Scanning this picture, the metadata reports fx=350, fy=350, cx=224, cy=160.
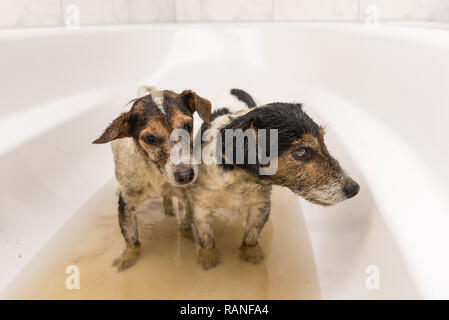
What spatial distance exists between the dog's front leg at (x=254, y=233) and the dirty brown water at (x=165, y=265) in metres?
0.04

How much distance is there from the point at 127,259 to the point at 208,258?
35 cm

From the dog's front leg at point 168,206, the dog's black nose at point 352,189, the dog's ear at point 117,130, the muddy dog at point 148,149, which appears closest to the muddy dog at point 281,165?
the dog's black nose at point 352,189

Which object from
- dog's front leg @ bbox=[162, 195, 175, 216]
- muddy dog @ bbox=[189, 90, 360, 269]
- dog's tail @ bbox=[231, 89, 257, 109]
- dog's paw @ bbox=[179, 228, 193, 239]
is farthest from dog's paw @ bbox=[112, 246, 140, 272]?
dog's tail @ bbox=[231, 89, 257, 109]

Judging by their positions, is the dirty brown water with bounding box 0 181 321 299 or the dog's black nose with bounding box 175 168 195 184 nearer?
the dog's black nose with bounding box 175 168 195 184

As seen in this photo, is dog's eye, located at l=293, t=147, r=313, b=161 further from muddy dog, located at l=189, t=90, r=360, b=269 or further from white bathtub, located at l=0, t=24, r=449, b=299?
white bathtub, located at l=0, t=24, r=449, b=299

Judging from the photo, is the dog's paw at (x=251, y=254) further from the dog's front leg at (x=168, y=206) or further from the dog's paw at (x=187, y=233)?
the dog's front leg at (x=168, y=206)

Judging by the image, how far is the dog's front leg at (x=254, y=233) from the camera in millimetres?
1488

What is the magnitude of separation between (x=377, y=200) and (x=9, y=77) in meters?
1.78

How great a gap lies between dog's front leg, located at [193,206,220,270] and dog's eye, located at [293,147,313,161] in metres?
0.53

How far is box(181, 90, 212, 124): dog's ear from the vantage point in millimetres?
1266

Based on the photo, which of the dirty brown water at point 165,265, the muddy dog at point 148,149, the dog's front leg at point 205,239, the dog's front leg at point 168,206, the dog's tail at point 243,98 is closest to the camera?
the muddy dog at point 148,149

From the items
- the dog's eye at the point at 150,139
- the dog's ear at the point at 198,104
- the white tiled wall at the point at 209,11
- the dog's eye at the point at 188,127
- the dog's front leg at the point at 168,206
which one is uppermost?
the white tiled wall at the point at 209,11

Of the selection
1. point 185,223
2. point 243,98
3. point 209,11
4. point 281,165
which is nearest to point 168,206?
point 185,223
